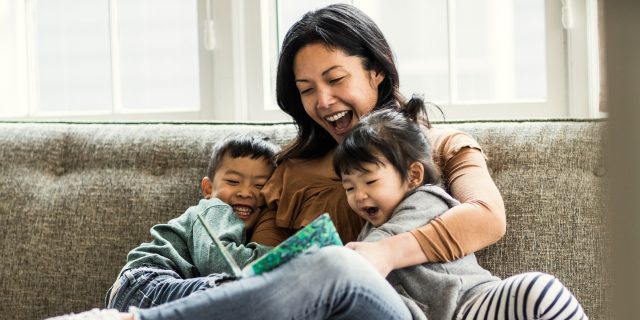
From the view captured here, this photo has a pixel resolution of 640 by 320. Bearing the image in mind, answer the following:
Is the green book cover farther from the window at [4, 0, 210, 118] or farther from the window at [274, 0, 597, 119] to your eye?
the window at [4, 0, 210, 118]

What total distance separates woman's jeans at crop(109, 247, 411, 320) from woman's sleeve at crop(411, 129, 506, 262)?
21cm

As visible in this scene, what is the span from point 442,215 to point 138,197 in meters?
0.81

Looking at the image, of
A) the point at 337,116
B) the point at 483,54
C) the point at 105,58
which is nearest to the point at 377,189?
the point at 337,116

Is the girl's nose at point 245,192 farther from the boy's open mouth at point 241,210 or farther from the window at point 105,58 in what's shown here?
the window at point 105,58

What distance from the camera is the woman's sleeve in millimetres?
1468

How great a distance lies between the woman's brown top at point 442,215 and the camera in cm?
148

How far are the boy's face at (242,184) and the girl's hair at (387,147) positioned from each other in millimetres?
287

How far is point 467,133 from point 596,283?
1.35 feet

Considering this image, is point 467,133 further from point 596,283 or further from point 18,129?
point 18,129

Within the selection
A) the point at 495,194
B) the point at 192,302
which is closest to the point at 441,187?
the point at 495,194

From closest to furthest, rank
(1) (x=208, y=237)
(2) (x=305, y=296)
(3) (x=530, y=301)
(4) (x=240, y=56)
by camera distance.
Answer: (2) (x=305, y=296), (3) (x=530, y=301), (1) (x=208, y=237), (4) (x=240, y=56)

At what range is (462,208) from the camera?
1499 mm

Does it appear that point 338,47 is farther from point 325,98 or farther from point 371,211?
point 371,211

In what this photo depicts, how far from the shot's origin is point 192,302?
118 cm
